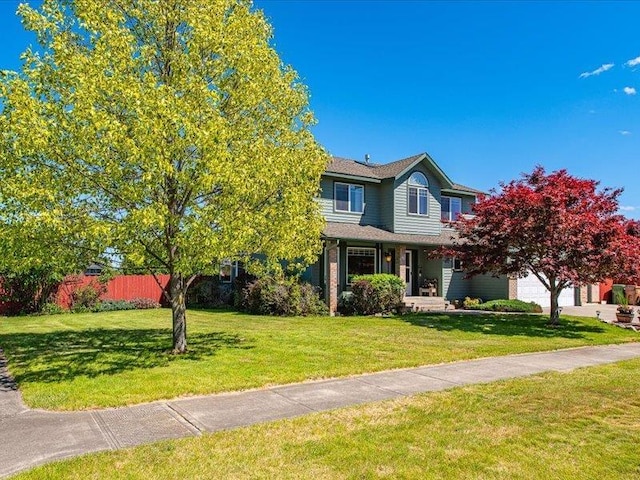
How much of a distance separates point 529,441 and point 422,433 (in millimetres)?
1228

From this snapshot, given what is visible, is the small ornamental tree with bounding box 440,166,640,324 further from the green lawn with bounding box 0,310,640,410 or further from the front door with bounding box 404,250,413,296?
the front door with bounding box 404,250,413,296

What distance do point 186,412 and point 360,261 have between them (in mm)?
17923

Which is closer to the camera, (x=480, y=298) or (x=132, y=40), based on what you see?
(x=132, y=40)

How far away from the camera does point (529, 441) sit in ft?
18.2

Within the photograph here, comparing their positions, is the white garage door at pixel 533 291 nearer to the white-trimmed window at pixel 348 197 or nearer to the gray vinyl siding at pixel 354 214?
the gray vinyl siding at pixel 354 214

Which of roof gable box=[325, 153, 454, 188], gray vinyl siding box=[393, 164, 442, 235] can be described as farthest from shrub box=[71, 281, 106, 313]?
gray vinyl siding box=[393, 164, 442, 235]

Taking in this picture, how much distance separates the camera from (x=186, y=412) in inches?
259

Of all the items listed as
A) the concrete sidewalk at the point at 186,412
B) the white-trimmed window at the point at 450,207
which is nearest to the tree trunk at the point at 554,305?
the concrete sidewalk at the point at 186,412

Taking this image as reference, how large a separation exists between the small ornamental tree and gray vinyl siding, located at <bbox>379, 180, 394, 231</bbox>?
613 cm

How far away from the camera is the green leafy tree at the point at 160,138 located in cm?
846

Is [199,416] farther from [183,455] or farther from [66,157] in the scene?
[66,157]

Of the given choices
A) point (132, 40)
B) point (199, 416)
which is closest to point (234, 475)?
point (199, 416)

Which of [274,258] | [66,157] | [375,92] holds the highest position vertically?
[375,92]

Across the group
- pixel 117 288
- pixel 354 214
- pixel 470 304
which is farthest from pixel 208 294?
pixel 470 304
